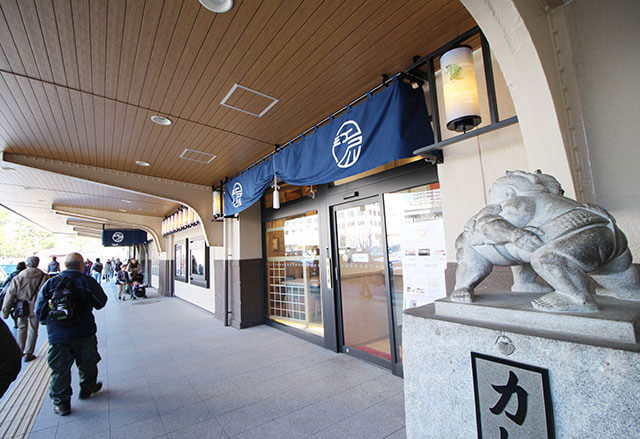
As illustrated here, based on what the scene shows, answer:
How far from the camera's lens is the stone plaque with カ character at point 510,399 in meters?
0.93

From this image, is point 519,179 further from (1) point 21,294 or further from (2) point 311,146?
(1) point 21,294

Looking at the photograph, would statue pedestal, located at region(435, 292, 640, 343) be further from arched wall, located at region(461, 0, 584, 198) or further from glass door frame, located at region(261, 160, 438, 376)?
glass door frame, located at region(261, 160, 438, 376)

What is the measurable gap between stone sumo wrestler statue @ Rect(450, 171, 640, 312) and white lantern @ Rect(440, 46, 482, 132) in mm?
915

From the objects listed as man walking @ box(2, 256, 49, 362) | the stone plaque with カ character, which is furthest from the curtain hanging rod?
man walking @ box(2, 256, 49, 362)

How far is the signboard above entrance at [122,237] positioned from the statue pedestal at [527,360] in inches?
539

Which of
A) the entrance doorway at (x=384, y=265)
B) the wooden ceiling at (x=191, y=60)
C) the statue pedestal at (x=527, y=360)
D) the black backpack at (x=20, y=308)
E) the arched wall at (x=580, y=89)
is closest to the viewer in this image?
the statue pedestal at (x=527, y=360)

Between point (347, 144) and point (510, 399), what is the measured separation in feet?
7.65

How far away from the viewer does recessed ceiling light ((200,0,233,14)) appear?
71.6 inches

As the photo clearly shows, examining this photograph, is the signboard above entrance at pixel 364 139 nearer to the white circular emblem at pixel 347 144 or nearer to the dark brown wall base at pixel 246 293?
the white circular emblem at pixel 347 144

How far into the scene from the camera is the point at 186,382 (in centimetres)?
324

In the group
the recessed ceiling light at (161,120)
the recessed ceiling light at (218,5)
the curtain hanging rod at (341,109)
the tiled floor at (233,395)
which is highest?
the recessed ceiling light at (161,120)

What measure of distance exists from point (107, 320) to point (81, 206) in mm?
3813

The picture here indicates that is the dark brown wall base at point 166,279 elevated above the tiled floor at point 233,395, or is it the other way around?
the dark brown wall base at point 166,279

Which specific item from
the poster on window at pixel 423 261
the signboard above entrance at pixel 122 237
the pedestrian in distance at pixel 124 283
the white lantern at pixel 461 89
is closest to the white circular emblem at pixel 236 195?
the poster on window at pixel 423 261
